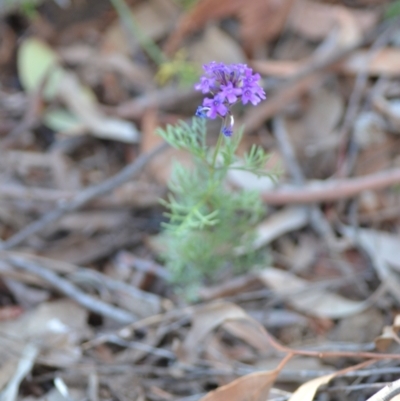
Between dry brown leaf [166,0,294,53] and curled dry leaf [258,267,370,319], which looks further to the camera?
dry brown leaf [166,0,294,53]

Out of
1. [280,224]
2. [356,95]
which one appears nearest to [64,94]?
[280,224]

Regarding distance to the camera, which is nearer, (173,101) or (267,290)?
(267,290)

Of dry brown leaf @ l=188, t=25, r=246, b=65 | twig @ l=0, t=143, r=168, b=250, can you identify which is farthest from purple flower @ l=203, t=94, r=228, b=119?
dry brown leaf @ l=188, t=25, r=246, b=65

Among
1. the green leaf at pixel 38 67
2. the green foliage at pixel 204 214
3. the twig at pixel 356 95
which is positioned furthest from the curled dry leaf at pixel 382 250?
the green leaf at pixel 38 67

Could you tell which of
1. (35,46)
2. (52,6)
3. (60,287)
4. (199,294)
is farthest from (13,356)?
(52,6)

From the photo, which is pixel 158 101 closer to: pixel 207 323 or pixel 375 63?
pixel 375 63

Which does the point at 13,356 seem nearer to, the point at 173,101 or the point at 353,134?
the point at 173,101

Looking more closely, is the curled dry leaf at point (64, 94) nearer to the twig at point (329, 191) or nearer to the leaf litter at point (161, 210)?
the leaf litter at point (161, 210)

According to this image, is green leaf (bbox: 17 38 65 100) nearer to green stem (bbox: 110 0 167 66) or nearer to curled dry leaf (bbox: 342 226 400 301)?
green stem (bbox: 110 0 167 66)
